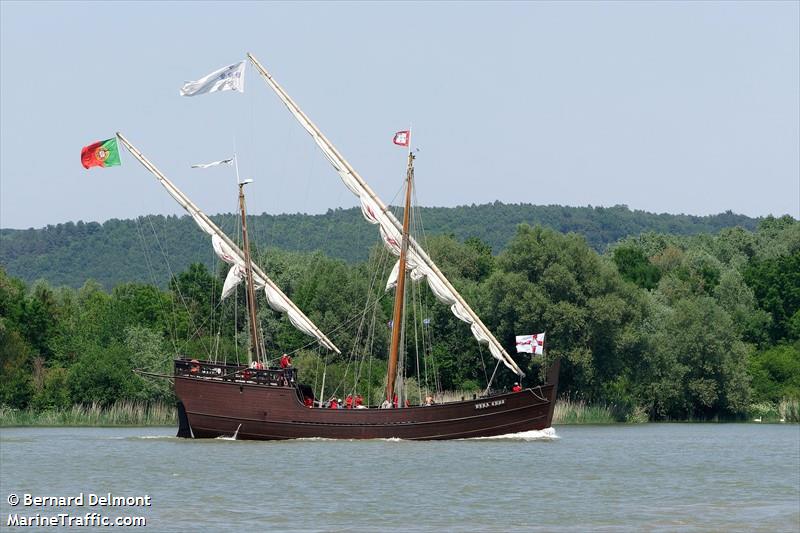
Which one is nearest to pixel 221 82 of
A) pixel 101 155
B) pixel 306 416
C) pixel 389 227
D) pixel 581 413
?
pixel 101 155

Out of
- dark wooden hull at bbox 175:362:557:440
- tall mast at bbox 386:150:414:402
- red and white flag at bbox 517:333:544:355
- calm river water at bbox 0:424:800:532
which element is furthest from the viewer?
tall mast at bbox 386:150:414:402

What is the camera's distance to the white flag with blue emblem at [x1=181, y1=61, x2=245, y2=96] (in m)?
58.4

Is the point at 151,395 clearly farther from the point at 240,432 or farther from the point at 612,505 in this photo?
the point at 612,505

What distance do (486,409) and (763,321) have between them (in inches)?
1999

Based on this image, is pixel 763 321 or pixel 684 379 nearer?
pixel 684 379

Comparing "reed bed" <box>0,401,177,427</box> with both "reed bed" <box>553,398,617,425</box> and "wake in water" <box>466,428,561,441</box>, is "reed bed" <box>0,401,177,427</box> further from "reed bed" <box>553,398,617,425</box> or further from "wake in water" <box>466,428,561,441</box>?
"wake in water" <box>466,428,561,441</box>

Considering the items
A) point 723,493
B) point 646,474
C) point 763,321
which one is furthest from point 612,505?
point 763,321

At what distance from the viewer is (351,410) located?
56.6 m

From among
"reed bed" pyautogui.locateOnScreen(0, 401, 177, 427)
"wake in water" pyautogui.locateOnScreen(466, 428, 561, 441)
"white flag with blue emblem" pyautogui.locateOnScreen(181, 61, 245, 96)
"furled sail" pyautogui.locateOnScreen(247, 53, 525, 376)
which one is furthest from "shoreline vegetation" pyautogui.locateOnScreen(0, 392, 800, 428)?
"white flag with blue emblem" pyautogui.locateOnScreen(181, 61, 245, 96)

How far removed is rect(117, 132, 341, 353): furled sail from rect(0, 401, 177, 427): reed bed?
18094 millimetres

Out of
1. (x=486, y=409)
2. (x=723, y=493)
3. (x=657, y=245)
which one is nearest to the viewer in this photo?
(x=723, y=493)

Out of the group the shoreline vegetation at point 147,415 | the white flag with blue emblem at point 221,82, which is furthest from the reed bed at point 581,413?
the white flag with blue emblem at point 221,82

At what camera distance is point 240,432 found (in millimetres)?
57219

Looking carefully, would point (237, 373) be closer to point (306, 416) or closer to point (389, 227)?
point (306, 416)
